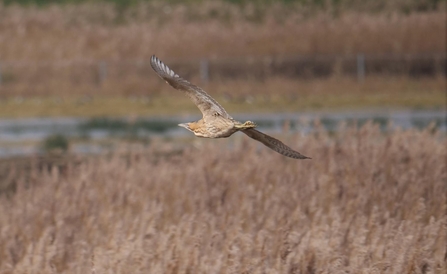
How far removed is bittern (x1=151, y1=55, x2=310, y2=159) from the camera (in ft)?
24.7

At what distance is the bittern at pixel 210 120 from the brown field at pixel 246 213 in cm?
91

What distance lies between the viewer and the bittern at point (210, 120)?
7.53m

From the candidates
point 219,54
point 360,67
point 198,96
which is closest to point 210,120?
point 198,96

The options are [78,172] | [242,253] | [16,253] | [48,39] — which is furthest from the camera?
[48,39]

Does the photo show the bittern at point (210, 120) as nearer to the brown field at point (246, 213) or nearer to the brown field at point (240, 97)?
the brown field at point (246, 213)

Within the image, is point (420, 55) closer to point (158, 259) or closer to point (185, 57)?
point (185, 57)

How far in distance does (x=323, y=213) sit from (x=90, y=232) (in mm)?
2442

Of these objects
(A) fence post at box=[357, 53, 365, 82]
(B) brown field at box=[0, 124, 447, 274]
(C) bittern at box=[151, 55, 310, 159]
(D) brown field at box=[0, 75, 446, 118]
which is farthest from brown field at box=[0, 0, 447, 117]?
(C) bittern at box=[151, 55, 310, 159]

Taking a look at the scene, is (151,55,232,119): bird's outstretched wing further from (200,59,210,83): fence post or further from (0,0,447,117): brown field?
(200,59,210,83): fence post

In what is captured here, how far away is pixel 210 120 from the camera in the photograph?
25.4 feet

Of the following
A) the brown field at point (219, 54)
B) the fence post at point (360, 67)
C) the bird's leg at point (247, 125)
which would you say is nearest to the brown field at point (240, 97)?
the brown field at point (219, 54)

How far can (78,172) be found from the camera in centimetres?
1277

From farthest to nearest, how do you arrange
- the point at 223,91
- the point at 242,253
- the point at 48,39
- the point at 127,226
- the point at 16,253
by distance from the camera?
the point at 48,39 → the point at 223,91 → the point at 127,226 → the point at 16,253 → the point at 242,253

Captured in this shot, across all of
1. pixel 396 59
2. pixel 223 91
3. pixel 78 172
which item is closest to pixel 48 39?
pixel 223 91
